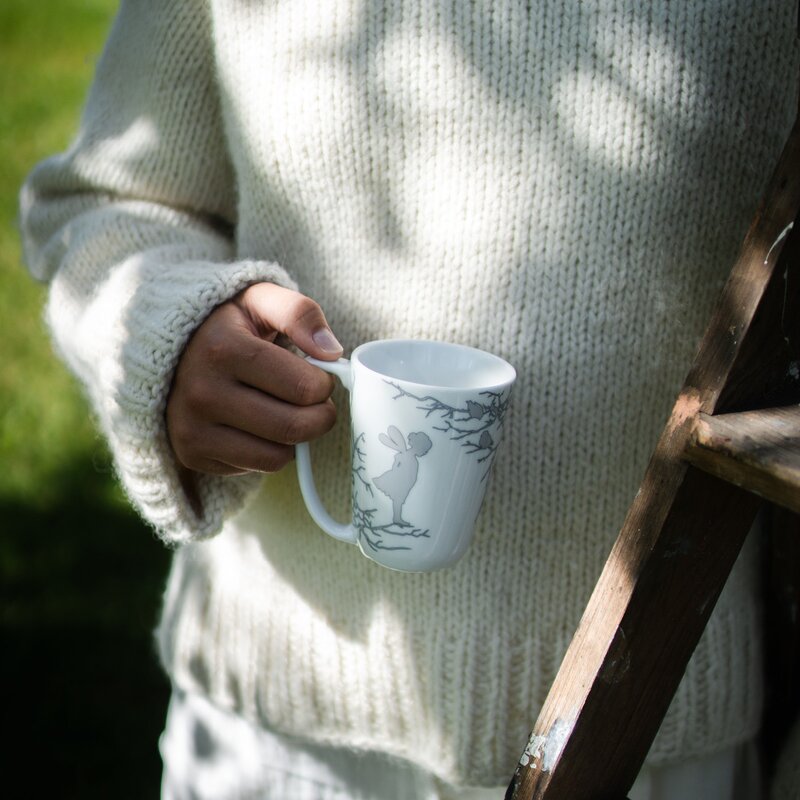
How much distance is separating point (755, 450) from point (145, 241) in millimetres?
758

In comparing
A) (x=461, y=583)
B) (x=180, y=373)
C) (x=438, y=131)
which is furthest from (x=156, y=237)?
(x=461, y=583)

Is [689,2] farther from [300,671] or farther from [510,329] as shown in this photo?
[300,671]

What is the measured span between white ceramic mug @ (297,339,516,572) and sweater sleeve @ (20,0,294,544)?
15 cm

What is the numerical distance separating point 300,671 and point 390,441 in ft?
1.39

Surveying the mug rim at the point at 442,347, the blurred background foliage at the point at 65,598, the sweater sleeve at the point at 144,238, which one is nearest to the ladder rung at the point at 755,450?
the mug rim at the point at 442,347

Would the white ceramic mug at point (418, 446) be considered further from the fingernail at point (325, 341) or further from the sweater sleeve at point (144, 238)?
the sweater sleeve at point (144, 238)

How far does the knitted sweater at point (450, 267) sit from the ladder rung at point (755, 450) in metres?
0.26

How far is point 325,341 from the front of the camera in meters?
0.92

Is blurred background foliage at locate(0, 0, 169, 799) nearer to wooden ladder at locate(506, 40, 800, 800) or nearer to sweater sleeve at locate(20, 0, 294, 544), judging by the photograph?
sweater sleeve at locate(20, 0, 294, 544)

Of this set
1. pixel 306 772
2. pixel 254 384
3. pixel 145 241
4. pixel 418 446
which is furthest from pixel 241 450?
pixel 306 772

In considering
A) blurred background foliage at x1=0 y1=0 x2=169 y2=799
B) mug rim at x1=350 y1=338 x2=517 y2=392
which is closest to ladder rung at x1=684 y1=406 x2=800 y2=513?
mug rim at x1=350 y1=338 x2=517 y2=392

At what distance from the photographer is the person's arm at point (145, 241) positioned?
971mm

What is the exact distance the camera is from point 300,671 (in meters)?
1.14

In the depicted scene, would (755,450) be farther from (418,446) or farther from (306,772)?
(306,772)
